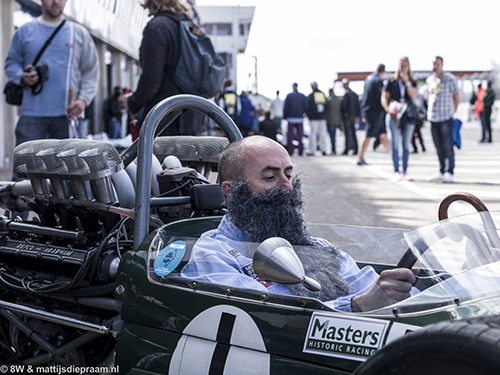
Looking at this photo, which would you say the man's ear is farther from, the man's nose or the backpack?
the backpack

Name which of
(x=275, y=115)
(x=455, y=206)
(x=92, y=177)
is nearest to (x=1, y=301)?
(x=92, y=177)

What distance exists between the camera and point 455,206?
6379 mm

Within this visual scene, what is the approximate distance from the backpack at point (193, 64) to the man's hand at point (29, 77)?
1.14m

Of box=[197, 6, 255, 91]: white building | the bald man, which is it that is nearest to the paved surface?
the bald man

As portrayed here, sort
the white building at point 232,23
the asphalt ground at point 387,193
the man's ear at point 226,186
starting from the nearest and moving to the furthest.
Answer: the man's ear at point 226,186, the asphalt ground at point 387,193, the white building at point 232,23

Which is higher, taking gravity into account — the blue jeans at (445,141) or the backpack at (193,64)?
the backpack at (193,64)

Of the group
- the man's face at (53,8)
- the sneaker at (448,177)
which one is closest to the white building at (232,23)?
the sneaker at (448,177)

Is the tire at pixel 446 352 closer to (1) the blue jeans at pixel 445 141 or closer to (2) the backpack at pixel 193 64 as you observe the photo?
(2) the backpack at pixel 193 64

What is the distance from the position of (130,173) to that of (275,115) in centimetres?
1804

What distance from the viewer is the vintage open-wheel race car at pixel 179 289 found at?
4.50 ft

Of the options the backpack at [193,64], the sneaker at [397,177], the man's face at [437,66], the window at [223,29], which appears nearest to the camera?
the backpack at [193,64]

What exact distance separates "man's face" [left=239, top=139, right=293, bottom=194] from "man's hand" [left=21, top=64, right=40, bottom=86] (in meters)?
2.88

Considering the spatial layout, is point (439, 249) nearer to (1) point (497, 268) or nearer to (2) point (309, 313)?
(1) point (497, 268)

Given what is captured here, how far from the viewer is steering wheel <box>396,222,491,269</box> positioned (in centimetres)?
177
